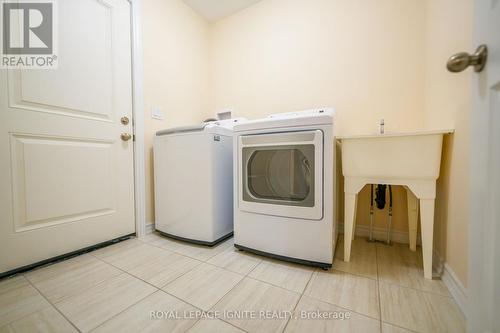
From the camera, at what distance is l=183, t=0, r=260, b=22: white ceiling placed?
1969mm

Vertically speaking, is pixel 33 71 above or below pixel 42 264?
above

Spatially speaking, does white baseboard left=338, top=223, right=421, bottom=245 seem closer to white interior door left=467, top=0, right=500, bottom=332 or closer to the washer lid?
the washer lid

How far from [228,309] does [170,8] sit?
2440mm

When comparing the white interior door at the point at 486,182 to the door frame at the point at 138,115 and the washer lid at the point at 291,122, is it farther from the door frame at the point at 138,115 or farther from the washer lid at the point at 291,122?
the door frame at the point at 138,115

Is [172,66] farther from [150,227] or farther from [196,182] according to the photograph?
[150,227]

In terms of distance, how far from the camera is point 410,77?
54.3 inches

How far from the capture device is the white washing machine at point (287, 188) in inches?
40.1

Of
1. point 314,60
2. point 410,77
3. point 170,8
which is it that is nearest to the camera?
point 410,77

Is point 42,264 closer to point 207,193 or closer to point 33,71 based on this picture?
point 207,193

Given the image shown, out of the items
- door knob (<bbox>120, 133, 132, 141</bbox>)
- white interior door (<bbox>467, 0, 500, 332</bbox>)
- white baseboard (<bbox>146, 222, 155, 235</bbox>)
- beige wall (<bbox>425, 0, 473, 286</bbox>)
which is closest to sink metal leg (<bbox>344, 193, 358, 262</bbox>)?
beige wall (<bbox>425, 0, 473, 286</bbox>)

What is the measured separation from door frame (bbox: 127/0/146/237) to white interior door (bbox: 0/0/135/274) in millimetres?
38

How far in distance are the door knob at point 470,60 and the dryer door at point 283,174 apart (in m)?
0.62

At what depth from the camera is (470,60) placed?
38 cm

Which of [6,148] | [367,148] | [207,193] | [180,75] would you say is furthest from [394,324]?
[180,75]
